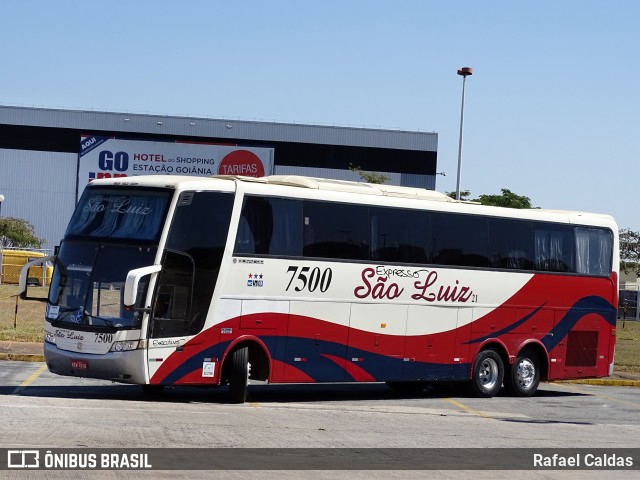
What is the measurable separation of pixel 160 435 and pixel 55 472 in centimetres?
325

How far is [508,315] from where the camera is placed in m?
23.7

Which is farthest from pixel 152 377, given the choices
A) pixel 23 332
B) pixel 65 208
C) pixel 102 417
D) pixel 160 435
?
pixel 65 208

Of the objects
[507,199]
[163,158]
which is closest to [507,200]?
[507,199]

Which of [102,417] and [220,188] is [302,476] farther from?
[220,188]

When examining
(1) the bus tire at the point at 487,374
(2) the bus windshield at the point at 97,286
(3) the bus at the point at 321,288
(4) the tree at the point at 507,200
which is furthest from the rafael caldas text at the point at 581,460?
(4) the tree at the point at 507,200

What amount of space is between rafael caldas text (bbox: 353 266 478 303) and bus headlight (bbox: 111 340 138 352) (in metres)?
4.74

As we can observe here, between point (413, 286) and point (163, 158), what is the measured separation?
4964cm

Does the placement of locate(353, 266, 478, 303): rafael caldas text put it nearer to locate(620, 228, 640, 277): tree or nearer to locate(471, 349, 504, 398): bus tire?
locate(471, 349, 504, 398): bus tire

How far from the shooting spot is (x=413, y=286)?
22.0 m

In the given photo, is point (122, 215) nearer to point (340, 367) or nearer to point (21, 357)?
point (340, 367)

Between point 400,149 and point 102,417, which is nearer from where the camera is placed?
point 102,417

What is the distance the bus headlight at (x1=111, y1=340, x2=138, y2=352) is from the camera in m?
17.9

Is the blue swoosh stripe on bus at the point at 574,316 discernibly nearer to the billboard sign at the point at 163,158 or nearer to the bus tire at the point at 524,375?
the bus tire at the point at 524,375

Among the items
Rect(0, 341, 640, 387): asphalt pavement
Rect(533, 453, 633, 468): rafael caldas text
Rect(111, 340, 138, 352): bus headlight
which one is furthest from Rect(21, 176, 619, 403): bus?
Rect(533, 453, 633, 468): rafael caldas text
